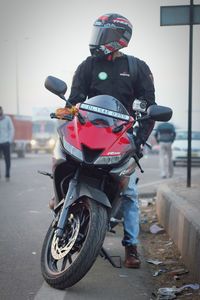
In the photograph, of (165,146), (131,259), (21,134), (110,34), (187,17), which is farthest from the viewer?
(21,134)

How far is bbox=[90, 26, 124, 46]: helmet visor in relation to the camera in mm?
4973

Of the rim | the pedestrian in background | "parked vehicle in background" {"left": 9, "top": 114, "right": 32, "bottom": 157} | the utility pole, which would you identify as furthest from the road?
"parked vehicle in background" {"left": 9, "top": 114, "right": 32, "bottom": 157}

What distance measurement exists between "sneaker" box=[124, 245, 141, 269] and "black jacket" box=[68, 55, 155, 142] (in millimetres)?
1092

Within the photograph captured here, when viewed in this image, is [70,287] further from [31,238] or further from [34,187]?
[34,187]

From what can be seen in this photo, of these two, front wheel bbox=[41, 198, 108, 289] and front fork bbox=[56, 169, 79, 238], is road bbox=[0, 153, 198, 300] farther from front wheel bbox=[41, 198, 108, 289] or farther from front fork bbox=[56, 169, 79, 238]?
front fork bbox=[56, 169, 79, 238]

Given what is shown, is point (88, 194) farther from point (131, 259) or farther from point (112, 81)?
point (112, 81)

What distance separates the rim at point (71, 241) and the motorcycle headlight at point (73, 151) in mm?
341

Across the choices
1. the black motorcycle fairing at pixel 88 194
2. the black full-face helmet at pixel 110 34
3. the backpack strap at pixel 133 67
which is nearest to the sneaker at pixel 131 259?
the black motorcycle fairing at pixel 88 194

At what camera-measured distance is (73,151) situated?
4191 millimetres

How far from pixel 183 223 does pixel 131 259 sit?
69 centimetres

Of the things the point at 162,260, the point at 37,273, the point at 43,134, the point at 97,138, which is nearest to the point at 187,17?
the point at 162,260

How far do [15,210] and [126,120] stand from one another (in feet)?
15.1

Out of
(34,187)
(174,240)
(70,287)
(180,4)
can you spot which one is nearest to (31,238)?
(174,240)

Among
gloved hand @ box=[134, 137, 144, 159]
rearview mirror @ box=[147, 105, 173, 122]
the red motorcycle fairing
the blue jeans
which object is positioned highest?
rearview mirror @ box=[147, 105, 173, 122]
